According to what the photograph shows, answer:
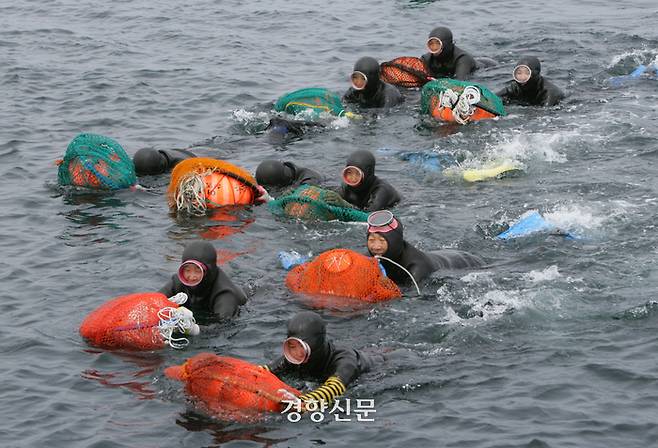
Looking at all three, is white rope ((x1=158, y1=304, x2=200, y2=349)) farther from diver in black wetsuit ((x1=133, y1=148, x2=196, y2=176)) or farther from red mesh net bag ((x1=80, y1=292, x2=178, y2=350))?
diver in black wetsuit ((x1=133, y1=148, x2=196, y2=176))

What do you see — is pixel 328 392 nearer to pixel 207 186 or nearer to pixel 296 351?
pixel 296 351

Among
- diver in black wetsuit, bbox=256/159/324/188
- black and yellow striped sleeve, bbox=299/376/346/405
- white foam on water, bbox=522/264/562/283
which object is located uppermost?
diver in black wetsuit, bbox=256/159/324/188

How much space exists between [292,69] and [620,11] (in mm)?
8642

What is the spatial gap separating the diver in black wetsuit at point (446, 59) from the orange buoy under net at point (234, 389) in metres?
11.8

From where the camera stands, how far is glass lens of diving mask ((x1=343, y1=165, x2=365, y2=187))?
13.8 m

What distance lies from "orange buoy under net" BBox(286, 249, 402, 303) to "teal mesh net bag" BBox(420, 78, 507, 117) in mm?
6773

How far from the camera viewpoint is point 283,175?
1505 cm

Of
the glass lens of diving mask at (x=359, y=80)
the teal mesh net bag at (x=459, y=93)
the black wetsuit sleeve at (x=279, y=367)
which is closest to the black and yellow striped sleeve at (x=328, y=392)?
the black wetsuit sleeve at (x=279, y=367)

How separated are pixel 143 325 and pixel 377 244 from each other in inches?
106

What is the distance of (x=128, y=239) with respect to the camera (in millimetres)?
13680

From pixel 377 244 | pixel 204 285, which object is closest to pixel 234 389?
pixel 204 285

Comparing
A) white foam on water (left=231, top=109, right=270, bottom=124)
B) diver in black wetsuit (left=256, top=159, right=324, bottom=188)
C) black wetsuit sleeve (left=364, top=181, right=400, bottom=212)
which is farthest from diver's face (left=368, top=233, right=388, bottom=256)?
white foam on water (left=231, top=109, right=270, bottom=124)

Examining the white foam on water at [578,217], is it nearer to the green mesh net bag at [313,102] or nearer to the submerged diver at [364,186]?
the submerged diver at [364,186]

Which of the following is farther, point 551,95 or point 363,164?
point 551,95
